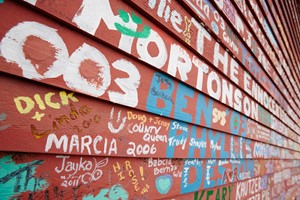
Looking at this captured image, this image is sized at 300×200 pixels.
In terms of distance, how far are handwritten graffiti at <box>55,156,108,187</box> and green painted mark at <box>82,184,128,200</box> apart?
0.06 m

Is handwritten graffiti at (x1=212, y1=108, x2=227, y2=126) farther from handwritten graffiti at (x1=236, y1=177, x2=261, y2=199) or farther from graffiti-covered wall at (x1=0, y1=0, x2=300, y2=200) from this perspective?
handwritten graffiti at (x1=236, y1=177, x2=261, y2=199)

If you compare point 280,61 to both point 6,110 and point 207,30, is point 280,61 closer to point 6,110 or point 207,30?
point 207,30

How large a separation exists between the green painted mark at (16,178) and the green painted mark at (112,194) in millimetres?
195

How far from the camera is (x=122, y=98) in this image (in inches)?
33.2

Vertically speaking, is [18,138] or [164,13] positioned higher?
[164,13]

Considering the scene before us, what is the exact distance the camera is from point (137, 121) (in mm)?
912

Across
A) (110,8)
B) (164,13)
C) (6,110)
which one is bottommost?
(6,110)

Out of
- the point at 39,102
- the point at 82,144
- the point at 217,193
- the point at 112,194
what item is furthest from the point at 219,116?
the point at 39,102

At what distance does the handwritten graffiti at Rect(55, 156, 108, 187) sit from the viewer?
0.67m

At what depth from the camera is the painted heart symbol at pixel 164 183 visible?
3.39ft

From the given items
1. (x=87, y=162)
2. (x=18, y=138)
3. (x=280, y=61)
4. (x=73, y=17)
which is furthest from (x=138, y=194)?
(x=280, y=61)

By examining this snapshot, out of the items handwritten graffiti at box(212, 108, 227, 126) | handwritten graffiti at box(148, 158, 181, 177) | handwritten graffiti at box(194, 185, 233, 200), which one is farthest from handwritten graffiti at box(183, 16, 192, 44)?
handwritten graffiti at box(194, 185, 233, 200)

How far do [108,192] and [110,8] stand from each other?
73 centimetres

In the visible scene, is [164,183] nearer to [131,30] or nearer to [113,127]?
[113,127]
